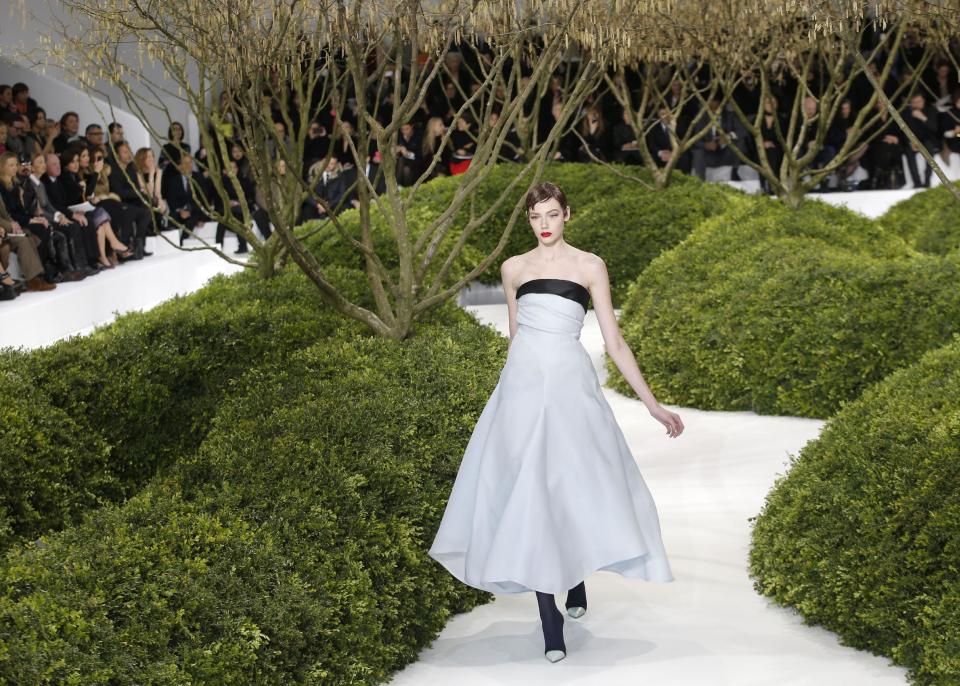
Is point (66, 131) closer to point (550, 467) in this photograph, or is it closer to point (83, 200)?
point (83, 200)

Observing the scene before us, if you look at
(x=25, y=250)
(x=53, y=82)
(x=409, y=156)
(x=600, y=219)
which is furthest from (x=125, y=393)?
(x=409, y=156)

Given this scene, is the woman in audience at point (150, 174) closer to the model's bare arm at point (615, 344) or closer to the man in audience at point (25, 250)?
the man in audience at point (25, 250)

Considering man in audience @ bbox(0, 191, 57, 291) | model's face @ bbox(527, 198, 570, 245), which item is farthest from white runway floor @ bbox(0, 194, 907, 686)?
man in audience @ bbox(0, 191, 57, 291)

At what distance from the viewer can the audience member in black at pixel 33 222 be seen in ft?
35.3

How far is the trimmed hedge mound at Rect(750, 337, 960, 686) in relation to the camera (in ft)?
13.7

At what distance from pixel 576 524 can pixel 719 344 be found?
446 centimetres

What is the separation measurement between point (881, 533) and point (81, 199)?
970cm

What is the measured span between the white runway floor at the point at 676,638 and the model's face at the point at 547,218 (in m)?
1.40

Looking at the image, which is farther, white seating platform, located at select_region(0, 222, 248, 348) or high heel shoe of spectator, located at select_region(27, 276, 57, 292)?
high heel shoe of spectator, located at select_region(27, 276, 57, 292)

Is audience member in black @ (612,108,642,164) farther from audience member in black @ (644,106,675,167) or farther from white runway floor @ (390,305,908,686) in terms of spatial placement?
white runway floor @ (390,305,908,686)

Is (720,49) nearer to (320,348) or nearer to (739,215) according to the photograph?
(739,215)

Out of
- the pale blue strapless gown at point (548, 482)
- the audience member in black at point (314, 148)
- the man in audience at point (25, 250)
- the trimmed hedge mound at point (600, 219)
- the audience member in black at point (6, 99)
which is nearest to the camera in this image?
the pale blue strapless gown at point (548, 482)

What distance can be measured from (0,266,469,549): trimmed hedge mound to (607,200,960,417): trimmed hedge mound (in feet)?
5.24

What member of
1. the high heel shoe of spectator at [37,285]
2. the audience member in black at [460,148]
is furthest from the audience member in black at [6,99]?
A: the audience member in black at [460,148]
